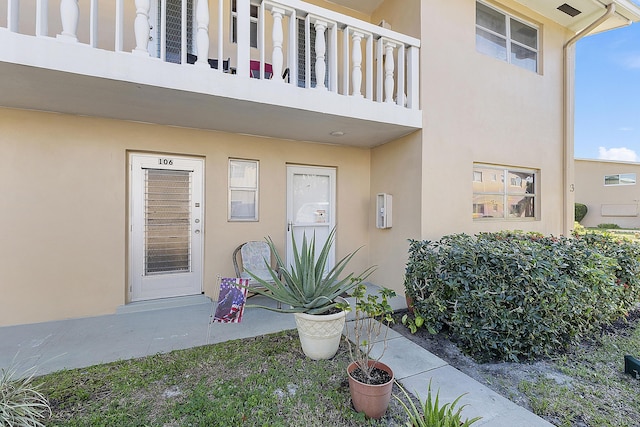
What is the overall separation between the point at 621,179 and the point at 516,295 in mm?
21496

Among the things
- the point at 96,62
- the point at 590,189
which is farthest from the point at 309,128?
the point at 590,189

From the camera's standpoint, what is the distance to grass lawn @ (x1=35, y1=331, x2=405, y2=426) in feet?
6.99

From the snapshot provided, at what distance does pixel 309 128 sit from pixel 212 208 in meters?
2.06

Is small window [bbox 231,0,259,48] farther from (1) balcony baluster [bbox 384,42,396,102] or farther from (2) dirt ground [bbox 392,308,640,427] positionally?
(2) dirt ground [bbox 392,308,640,427]

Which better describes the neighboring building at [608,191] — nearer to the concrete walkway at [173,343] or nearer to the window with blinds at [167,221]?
the concrete walkway at [173,343]

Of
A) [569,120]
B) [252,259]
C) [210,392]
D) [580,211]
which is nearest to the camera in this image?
[210,392]

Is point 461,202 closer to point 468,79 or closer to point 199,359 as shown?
point 468,79

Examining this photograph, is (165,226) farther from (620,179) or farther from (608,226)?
(620,179)

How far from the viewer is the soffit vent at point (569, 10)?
5.53 meters

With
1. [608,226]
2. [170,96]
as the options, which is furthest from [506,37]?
[608,226]

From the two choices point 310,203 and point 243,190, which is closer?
point 243,190

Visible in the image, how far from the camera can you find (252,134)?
4.89 m

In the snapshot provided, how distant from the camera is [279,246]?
521 cm

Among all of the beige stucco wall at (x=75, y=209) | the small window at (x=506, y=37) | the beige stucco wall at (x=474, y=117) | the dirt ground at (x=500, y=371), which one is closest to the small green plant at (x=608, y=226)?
the beige stucco wall at (x=474, y=117)
